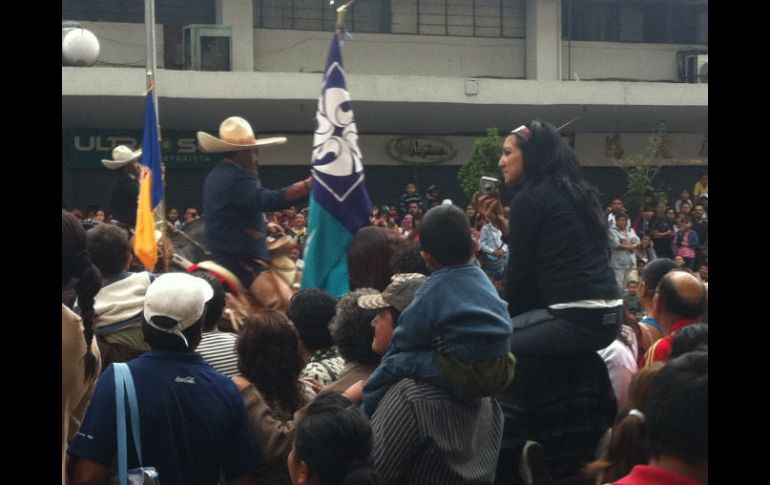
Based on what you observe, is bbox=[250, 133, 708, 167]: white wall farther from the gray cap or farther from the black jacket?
the gray cap

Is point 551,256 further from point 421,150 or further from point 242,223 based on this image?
point 421,150

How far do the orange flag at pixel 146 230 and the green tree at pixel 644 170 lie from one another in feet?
53.1

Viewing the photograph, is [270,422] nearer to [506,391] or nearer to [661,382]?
[506,391]

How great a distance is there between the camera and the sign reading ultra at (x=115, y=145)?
2470cm

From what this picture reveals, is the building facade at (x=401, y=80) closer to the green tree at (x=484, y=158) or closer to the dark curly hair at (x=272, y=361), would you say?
the green tree at (x=484, y=158)

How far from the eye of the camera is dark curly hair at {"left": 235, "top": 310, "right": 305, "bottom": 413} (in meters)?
4.30

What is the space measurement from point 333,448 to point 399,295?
105 cm

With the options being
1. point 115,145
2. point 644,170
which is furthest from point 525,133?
point 115,145

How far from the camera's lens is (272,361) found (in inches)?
169

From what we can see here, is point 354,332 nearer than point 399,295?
No

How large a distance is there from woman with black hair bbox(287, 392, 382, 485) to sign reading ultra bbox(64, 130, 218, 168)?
2192cm

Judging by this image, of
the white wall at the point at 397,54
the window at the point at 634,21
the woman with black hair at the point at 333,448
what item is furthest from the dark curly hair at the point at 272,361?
the window at the point at 634,21

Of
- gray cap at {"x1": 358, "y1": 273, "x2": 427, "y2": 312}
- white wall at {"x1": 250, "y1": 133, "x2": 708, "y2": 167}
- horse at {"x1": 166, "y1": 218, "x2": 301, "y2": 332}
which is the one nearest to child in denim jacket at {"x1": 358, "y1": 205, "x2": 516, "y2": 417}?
gray cap at {"x1": 358, "y1": 273, "x2": 427, "y2": 312}
